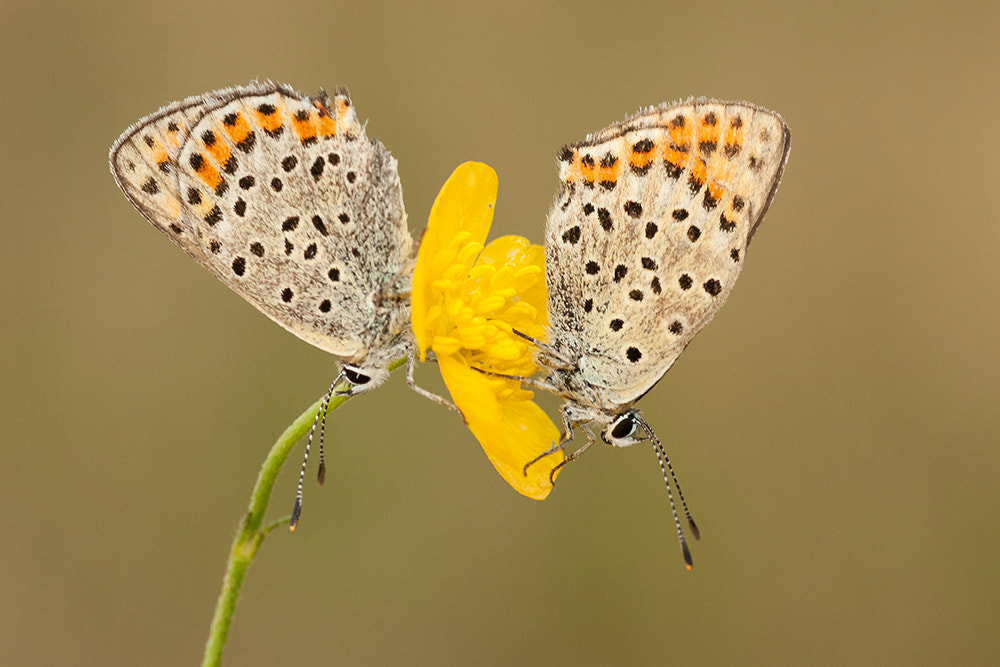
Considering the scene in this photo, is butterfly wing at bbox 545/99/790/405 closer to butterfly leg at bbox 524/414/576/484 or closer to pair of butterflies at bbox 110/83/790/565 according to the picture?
pair of butterflies at bbox 110/83/790/565

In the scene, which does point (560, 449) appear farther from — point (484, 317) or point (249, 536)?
point (249, 536)

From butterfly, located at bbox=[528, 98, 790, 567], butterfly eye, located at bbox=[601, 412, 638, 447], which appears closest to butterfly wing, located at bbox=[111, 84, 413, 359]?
butterfly, located at bbox=[528, 98, 790, 567]

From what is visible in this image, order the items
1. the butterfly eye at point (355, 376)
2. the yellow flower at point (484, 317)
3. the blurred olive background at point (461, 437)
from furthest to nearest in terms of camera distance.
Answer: the blurred olive background at point (461, 437) → the yellow flower at point (484, 317) → the butterfly eye at point (355, 376)

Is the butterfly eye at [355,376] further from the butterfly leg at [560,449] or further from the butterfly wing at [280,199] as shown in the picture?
the butterfly leg at [560,449]

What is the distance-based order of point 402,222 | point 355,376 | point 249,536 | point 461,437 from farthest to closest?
point 461,437 → point 402,222 → point 355,376 → point 249,536

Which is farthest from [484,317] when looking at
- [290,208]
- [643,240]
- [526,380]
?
[290,208]

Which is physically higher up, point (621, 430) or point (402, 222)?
point (402, 222)

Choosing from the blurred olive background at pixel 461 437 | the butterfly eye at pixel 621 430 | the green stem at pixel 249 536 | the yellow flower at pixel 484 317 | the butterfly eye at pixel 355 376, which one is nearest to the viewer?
the green stem at pixel 249 536

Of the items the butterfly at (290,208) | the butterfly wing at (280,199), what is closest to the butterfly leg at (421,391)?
the butterfly at (290,208)
